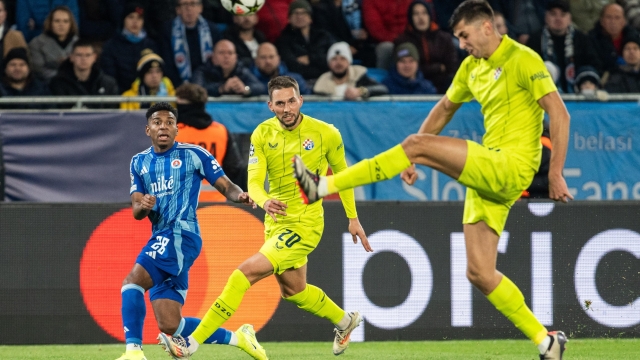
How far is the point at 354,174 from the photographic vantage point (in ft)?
19.4

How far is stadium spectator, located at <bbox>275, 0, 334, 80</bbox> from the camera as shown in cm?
1213

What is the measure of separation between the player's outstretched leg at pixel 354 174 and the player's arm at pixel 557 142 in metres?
0.83

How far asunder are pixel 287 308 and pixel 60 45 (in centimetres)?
471

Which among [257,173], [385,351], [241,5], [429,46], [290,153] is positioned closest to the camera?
[257,173]

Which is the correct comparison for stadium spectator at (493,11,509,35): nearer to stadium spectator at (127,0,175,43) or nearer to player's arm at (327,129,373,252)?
stadium spectator at (127,0,175,43)

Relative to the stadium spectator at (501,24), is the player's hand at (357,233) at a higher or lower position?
lower

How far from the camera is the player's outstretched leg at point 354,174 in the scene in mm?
5836

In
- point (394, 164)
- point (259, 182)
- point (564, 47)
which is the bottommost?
point (259, 182)

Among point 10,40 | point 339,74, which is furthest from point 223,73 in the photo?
point 10,40

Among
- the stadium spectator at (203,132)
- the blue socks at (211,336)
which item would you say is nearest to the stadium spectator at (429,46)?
the stadium spectator at (203,132)

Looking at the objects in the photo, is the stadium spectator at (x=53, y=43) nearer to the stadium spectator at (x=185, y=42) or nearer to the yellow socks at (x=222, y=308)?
the stadium spectator at (x=185, y=42)

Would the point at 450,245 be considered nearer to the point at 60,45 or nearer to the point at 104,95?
the point at 104,95

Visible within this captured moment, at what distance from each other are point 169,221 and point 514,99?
7.97 feet

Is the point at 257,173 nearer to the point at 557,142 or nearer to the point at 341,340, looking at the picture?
the point at 341,340
